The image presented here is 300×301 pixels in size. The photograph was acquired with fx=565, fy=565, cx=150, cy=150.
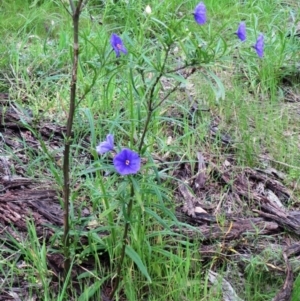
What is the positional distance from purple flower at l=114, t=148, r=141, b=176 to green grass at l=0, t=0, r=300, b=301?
0.33ft

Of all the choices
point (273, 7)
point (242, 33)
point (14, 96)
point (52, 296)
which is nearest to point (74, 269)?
point (52, 296)

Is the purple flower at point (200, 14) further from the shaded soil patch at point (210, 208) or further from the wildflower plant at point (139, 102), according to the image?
the shaded soil patch at point (210, 208)

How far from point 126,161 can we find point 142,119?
21.1 inches

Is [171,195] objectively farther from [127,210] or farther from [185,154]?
[127,210]

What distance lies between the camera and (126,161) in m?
1.53

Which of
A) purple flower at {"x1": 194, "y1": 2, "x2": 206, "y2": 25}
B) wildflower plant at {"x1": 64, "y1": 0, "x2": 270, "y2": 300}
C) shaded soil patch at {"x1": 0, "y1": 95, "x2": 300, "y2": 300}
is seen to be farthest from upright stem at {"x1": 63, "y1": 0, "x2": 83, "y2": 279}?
purple flower at {"x1": 194, "y1": 2, "x2": 206, "y2": 25}

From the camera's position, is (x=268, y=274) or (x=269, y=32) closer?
(x=268, y=274)

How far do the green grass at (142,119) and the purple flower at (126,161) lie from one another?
100mm

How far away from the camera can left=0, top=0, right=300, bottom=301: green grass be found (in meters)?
1.81

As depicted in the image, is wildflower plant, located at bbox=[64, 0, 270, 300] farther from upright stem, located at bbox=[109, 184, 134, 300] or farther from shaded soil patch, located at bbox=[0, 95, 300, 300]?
shaded soil patch, located at bbox=[0, 95, 300, 300]

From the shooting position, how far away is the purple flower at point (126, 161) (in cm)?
151

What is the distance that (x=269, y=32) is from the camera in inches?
137

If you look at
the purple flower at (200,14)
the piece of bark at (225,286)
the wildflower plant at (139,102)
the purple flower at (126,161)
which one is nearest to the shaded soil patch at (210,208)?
the piece of bark at (225,286)

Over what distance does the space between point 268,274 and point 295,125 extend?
44.7 inches
